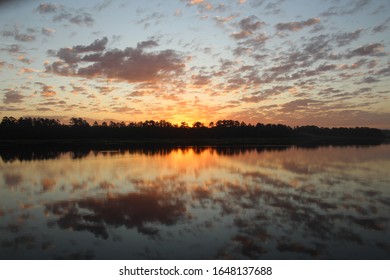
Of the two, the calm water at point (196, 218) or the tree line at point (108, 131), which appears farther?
the tree line at point (108, 131)

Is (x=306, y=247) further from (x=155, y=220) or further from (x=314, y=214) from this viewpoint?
(x=155, y=220)

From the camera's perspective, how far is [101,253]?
7.95 m

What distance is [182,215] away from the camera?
1134 centimetres

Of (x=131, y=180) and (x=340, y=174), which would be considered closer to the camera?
(x=131, y=180)

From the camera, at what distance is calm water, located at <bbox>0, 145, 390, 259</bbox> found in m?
8.09

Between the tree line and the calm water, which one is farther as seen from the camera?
the tree line

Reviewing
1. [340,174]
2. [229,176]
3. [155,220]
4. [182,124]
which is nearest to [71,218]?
[155,220]

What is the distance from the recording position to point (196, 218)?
10.9 m

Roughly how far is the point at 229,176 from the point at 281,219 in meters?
9.93

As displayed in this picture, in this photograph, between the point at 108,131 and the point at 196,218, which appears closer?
the point at 196,218

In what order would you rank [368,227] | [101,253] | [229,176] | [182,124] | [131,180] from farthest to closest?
1. [182,124]
2. [229,176]
3. [131,180]
4. [368,227]
5. [101,253]

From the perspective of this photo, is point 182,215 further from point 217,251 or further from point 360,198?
point 360,198

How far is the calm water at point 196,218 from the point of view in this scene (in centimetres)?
809
